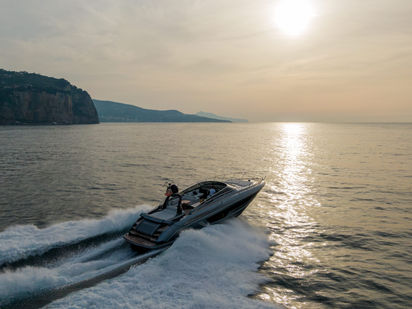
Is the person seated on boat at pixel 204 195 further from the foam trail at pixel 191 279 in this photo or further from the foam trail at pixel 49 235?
the foam trail at pixel 49 235

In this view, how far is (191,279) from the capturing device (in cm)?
864

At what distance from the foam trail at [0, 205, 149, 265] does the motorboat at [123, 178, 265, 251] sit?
1761mm

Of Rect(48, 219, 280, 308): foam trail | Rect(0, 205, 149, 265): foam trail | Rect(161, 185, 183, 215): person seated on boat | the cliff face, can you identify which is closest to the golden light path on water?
Rect(48, 219, 280, 308): foam trail

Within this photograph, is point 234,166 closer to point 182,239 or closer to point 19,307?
point 182,239

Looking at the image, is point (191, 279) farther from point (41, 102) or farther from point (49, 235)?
point (41, 102)

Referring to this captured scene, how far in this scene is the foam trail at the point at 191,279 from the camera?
739cm

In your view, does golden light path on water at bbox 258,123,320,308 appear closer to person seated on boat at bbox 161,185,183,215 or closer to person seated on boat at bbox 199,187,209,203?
person seated on boat at bbox 199,187,209,203

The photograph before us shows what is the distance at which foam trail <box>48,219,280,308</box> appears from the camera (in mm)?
7387

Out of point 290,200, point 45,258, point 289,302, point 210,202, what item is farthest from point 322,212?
point 45,258

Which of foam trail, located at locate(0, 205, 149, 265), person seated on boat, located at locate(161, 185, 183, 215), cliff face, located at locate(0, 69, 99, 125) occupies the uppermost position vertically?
cliff face, located at locate(0, 69, 99, 125)

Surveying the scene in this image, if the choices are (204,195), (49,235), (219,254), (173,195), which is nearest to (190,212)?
(173,195)

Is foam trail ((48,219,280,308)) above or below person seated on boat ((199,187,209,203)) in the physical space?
below

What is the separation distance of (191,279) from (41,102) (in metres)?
176

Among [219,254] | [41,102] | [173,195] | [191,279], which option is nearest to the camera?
[191,279]
